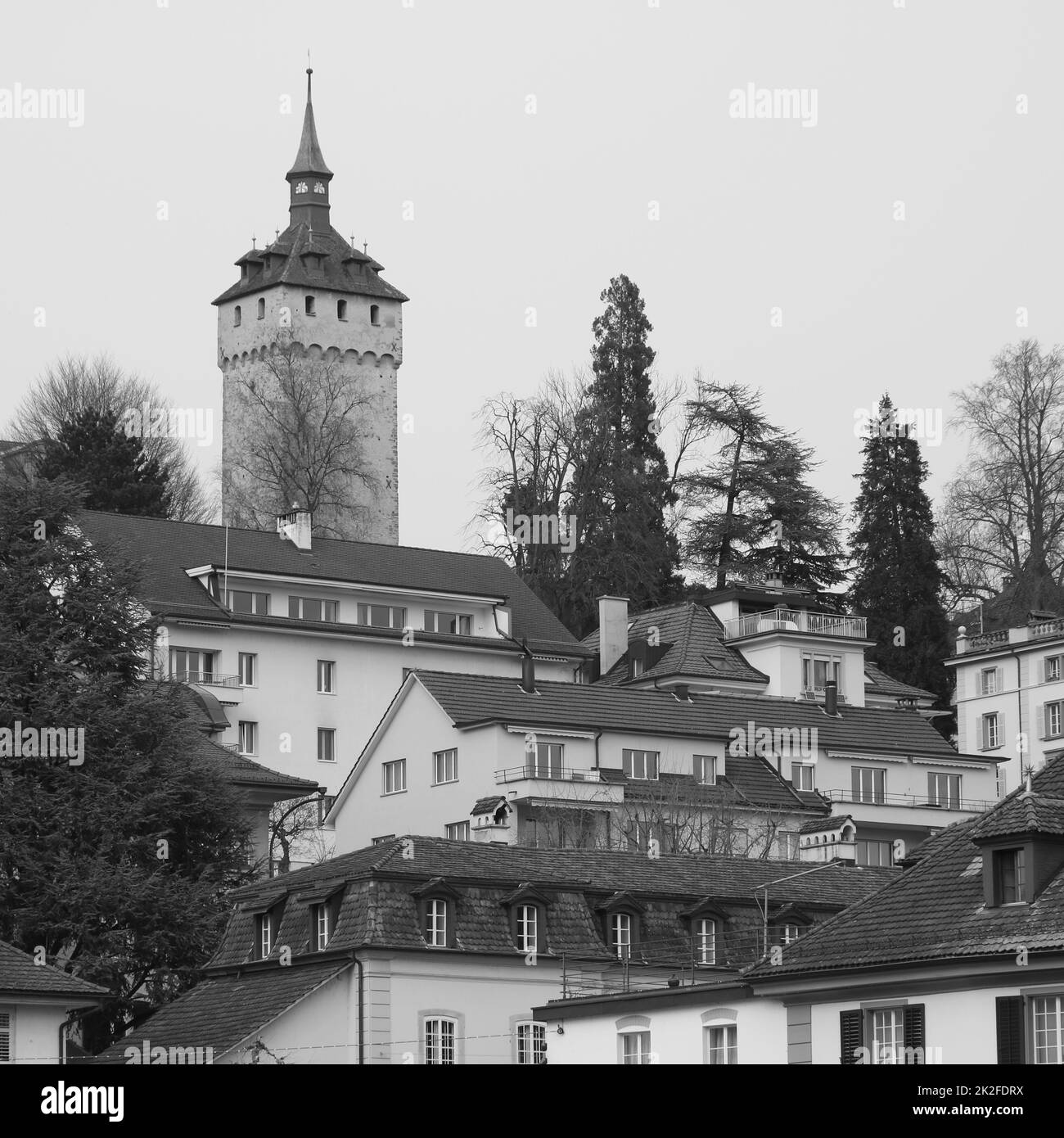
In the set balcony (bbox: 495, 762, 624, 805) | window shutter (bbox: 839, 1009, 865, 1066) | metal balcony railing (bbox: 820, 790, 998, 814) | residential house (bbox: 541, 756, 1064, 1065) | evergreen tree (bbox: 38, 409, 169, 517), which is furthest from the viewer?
evergreen tree (bbox: 38, 409, 169, 517)

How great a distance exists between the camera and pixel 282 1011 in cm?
4962

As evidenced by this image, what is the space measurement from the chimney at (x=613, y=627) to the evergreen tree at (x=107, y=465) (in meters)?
19.3

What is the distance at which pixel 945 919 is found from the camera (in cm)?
3834

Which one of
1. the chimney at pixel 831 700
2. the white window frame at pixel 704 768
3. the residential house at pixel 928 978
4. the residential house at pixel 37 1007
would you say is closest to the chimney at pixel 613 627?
the chimney at pixel 831 700

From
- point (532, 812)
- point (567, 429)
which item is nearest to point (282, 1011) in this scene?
point (532, 812)

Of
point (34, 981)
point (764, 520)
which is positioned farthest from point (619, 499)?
point (34, 981)

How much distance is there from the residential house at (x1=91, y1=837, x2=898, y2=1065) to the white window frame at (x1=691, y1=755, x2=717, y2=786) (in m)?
22.7

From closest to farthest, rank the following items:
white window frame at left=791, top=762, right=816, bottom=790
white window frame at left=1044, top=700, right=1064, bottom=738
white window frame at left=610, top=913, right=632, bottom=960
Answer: white window frame at left=610, top=913, right=632, bottom=960
white window frame at left=791, top=762, right=816, bottom=790
white window frame at left=1044, top=700, right=1064, bottom=738

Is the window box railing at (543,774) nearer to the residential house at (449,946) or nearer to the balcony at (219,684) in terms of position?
the balcony at (219,684)

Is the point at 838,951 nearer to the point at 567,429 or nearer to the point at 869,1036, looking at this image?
the point at 869,1036

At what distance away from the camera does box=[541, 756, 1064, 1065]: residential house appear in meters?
36.2

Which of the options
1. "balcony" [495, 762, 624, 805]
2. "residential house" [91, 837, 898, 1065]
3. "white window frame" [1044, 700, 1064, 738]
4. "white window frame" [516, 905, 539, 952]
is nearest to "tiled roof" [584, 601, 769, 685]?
"white window frame" [1044, 700, 1064, 738]

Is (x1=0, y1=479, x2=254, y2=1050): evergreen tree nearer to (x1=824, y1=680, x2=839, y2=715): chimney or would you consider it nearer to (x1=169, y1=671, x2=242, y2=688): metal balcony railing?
(x1=169, y1=671, x2=242, y2=688): metal balcony railing

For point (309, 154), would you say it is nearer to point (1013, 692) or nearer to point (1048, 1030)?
point (1013, 692)
